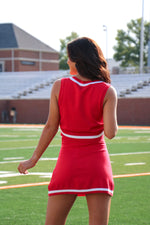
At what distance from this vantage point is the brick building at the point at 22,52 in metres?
60.0

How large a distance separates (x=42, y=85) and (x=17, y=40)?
22503 mm

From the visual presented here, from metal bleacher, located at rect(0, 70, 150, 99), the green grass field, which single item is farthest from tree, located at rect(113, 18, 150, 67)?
the green grass field

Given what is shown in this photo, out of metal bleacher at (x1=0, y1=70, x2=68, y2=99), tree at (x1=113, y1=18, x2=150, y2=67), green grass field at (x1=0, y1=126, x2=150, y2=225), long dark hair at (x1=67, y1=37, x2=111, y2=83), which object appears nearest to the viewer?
long dark hair at (x1=67, y1=37, x2=111, y2=83)

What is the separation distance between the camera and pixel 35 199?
736 cm

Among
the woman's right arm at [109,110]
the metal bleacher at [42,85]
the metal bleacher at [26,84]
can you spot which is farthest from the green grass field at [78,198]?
the metal bleacher at [26,84]

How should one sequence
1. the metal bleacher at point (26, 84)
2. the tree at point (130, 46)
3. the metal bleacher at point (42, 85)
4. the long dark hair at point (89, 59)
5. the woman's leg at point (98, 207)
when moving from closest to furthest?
1. the woman's leg at point (98, 207)
2. the long dark hair at point (89, 59)
3. the metal bleacher at point (42, 85)
4. the metal bleacher at point (26, 84)
5. the tree at point (130, 46)

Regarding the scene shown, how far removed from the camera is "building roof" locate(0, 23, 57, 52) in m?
60.8

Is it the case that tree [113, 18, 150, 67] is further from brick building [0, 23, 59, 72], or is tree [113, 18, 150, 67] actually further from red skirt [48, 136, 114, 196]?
red skirt [48, 136, 114, 196]

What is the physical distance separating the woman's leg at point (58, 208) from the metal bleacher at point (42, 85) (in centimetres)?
2896

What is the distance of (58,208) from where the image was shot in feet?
10.8

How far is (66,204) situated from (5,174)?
22.2 ft

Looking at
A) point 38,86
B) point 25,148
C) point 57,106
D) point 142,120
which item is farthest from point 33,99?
point 57,106

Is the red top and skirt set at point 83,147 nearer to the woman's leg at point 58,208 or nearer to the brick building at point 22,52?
the woman's leg at point 58,208

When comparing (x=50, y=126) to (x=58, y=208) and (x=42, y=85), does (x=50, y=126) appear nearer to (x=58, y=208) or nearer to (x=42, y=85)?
(x=58, y=208)
